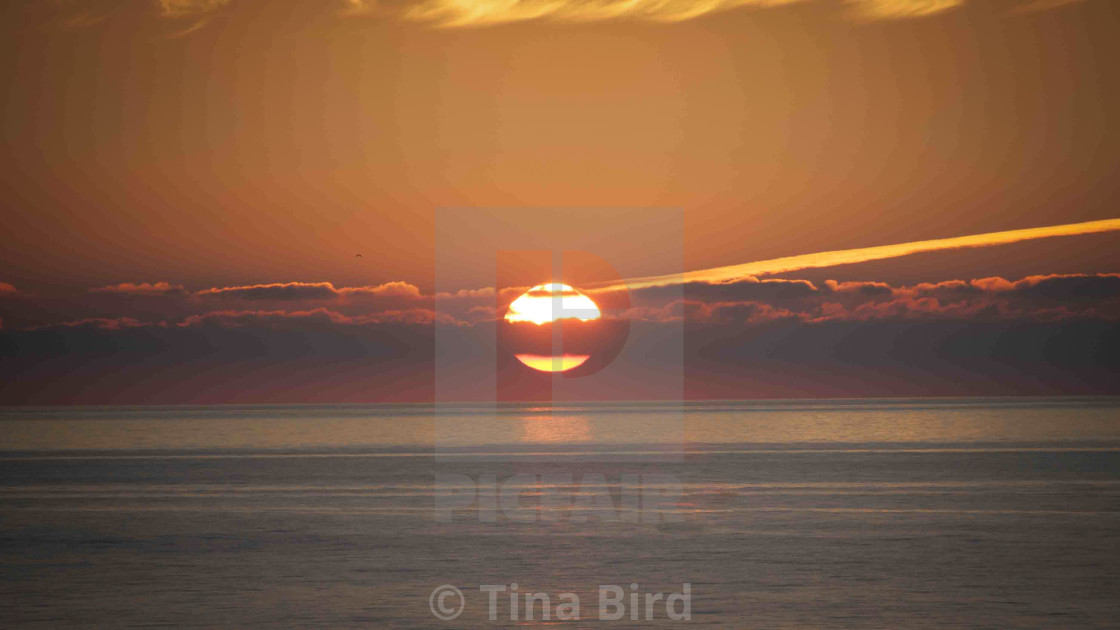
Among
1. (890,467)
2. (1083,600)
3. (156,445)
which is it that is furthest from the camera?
(156,445)

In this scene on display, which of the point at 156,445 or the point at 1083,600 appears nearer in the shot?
the point at 1083,600

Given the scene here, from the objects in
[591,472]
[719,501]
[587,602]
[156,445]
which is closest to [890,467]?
[591,472]

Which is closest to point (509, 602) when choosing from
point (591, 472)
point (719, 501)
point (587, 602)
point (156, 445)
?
point (587, 602)

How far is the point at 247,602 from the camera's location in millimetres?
14828

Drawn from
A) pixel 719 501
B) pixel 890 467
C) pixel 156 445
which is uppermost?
pixel 156 445

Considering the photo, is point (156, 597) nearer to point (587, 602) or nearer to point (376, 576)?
point (376, 576)

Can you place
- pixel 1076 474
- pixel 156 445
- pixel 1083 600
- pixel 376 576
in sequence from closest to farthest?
1. pixel 1083 600
2. pixel 376 576
3. pixel 1076 474
4. pixel 156 445

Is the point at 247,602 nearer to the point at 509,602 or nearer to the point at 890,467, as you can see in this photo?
the point at 509,602

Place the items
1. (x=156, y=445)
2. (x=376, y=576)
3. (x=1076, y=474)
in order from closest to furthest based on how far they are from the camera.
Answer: (x=376, y=576) → (x=1076, y=474) → (x=156, y=445)

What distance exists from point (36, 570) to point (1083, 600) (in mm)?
15757

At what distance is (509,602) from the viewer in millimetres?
14789

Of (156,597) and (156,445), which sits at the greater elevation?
(156,445)

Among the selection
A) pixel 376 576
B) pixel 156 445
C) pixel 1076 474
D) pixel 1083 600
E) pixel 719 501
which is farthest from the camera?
pixel 156 445

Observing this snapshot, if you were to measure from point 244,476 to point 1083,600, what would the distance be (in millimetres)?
27118
